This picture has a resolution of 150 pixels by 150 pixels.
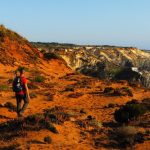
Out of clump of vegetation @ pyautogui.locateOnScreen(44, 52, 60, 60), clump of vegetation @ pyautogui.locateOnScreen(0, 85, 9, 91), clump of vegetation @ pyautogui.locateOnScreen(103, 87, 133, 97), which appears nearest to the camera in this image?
clump of vegetation @ pyautogui.locateOnScreen(103, 87, 133, 97)

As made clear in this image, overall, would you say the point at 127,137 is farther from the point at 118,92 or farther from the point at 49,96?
the point at 118,92

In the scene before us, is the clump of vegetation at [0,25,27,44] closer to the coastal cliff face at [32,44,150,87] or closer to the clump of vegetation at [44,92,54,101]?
the coastal cliff face at [32,44,150,87]

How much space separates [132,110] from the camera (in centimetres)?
1730

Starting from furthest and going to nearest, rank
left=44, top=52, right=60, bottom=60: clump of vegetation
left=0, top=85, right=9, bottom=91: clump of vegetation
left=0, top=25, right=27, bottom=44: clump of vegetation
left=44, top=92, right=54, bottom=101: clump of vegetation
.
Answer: left=44, top=52, right=60, bottom=60: clump of vegetation, left=0, top=25, right=27, bottom=44: clump of vegetation, left=0, top=85, right=9, bottom=91: clump of vegetation, left=44, top=92, right=54, bottom=101: clump of vegetation

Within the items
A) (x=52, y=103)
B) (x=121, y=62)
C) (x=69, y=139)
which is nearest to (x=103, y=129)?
(x=69, y=139)

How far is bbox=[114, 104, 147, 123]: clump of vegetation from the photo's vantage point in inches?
661

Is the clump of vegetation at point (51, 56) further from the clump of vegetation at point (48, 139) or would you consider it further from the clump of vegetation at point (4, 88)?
the clump of vegetation at point (48, 139)

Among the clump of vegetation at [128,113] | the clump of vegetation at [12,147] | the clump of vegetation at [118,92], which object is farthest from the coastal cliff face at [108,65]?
the clump of vegetation at [12,147]

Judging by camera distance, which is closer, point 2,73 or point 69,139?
point 69,139

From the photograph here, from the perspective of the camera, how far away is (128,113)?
55.6 feet

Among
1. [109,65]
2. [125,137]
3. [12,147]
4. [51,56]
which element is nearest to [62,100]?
[125,137]

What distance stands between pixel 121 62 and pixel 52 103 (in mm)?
108174

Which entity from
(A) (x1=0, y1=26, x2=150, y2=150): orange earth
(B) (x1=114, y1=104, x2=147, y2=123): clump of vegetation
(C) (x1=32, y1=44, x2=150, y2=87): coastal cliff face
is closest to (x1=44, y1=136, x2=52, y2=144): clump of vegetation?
(A) (x1=0, y1=26, x2=150, y2=150): orange earth

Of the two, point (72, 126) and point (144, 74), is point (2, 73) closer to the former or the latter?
point (144, 74)
